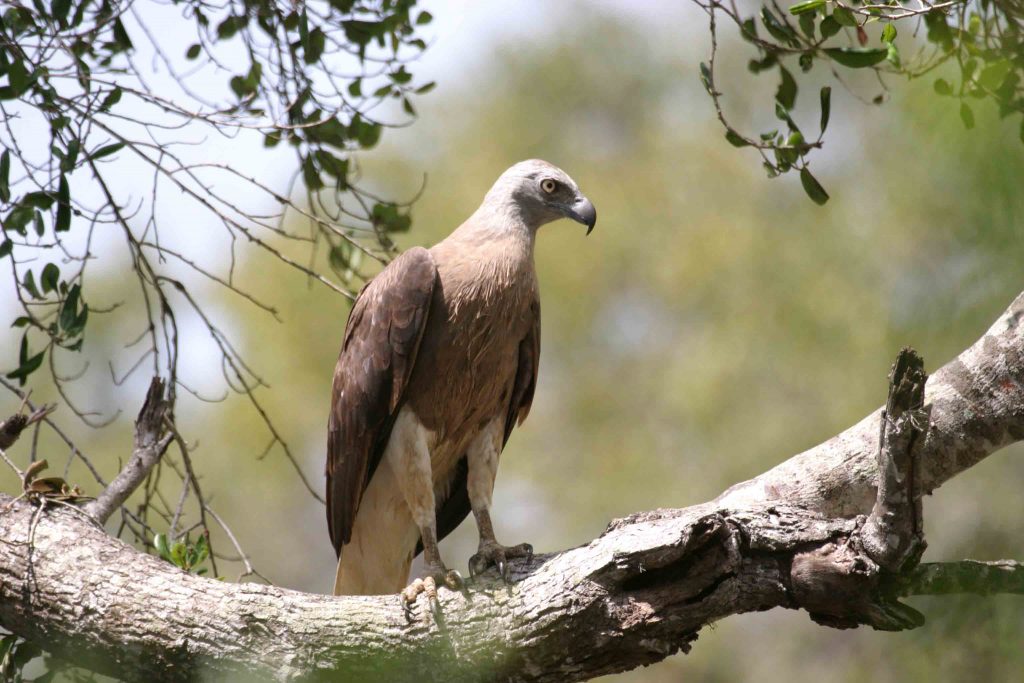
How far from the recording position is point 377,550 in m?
4.57

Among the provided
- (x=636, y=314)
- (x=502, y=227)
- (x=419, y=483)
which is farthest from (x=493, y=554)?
(x=636, y=314)

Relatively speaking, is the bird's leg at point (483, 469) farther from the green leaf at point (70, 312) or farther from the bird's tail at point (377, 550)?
the green leaf at point (70, 312)

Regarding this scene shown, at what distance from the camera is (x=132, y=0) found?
3.98m

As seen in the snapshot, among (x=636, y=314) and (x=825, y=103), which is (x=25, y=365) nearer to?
(x=825, y=103)

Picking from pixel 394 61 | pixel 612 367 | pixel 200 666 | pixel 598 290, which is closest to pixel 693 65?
pixel 598 290

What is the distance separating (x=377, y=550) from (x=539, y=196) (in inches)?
70.3

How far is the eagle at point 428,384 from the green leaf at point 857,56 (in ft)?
4.88

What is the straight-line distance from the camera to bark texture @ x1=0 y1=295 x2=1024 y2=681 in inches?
103

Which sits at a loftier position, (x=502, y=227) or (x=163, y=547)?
(x=502, y=227)

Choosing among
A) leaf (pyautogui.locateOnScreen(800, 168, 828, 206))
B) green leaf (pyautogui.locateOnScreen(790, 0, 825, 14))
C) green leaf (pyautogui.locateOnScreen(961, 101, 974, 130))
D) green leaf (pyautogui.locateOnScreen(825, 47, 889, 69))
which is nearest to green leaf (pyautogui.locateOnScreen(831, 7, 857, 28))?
green leaf (pyautogui.locateOnScreen(790, 0, 825, 14))

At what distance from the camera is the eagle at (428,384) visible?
407 centimetres

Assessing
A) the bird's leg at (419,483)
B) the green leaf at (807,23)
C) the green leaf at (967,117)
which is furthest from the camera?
the bird's leg at (419,483)

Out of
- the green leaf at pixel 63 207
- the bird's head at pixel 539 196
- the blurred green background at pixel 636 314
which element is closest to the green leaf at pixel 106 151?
the green leaf at pixel 63 207

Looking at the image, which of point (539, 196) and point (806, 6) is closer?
point (806, 6)
